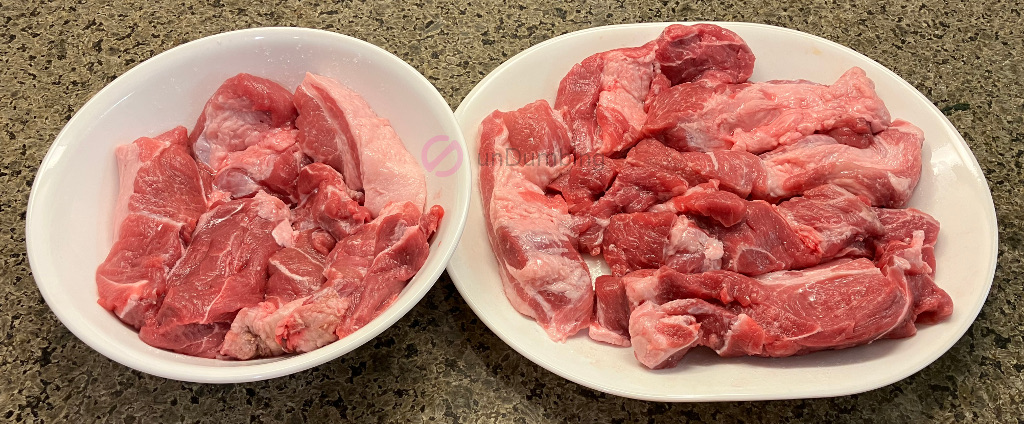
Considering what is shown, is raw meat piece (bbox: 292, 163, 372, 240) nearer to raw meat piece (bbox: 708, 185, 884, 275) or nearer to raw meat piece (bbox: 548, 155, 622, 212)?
raw meat piece (bbox: 548, 155, 622, 212)

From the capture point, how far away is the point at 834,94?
2.44 meters

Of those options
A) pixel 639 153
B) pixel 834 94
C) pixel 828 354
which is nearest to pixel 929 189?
pixel 834 94

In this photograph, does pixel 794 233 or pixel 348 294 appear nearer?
pixel 348 294

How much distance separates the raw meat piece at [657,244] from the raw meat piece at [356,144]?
0.75m

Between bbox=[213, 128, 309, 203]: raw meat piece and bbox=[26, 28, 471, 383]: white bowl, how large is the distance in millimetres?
243

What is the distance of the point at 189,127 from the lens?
2.09 metres

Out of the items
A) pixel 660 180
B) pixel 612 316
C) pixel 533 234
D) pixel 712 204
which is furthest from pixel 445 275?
pixel 712 204

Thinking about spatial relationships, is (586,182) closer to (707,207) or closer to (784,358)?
(707,207)

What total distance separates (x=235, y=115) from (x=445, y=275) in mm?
916

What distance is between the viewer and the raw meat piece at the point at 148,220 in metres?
1.67

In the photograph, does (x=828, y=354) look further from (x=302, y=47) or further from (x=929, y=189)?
(x=302, y=47)

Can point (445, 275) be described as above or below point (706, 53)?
below

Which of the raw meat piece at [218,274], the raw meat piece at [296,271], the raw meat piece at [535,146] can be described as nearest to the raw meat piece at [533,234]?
the raw meat piece at [535,146]

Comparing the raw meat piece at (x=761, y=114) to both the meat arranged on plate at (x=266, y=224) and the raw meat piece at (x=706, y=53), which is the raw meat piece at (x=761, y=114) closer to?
the raw meat piece at (x=706, y=53)
